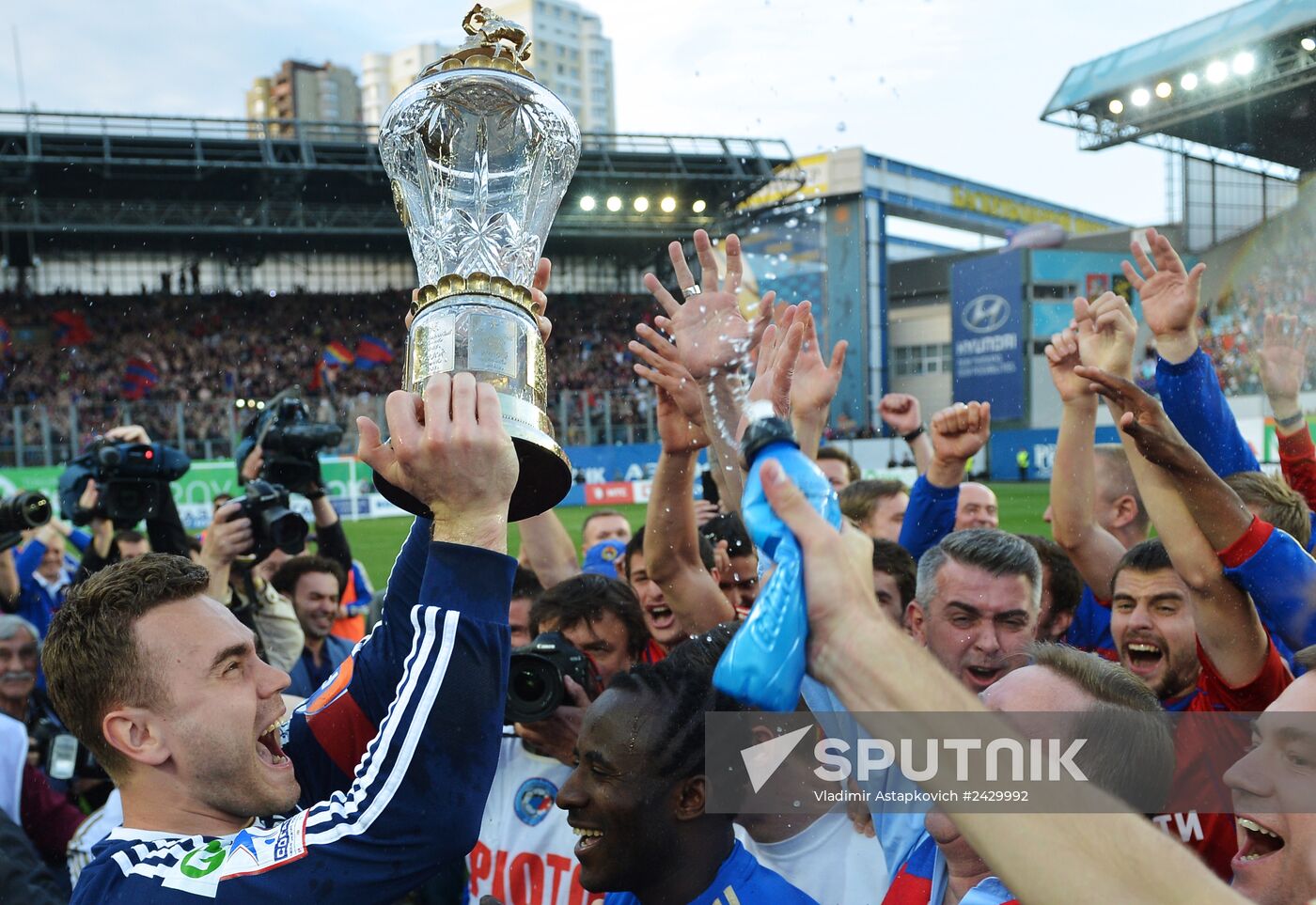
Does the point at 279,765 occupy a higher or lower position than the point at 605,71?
lower

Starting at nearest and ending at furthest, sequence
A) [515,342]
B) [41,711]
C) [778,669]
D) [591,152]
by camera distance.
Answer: [778,669] < [515,342] < [41,711] < [591,152]

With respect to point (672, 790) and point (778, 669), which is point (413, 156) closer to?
point (672, 790)

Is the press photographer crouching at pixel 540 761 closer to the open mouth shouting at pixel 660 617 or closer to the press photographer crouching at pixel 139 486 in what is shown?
the open mouth shouting at pixel 660 617

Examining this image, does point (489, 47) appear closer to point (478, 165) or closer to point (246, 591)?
point (478, 165)

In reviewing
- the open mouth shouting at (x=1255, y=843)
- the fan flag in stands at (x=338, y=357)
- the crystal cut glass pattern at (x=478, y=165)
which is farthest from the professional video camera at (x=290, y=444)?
the fan flag in stands at (x=338, y=357)

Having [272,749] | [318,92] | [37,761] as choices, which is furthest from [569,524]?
[318,92]

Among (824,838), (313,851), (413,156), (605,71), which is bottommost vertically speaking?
(824,838)

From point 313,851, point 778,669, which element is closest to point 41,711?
point 313,851

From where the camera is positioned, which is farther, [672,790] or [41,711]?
[41,711]

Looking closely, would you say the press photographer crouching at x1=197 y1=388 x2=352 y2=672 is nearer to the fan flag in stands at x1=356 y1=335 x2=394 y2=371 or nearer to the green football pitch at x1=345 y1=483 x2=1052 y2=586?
the green football pitch at x1=345 y1=483 x2=1052 y2=586

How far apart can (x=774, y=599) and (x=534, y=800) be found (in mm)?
2041

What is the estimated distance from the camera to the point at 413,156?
228 centimetres

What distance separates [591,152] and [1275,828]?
2398cm

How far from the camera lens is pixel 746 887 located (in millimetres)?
2014
